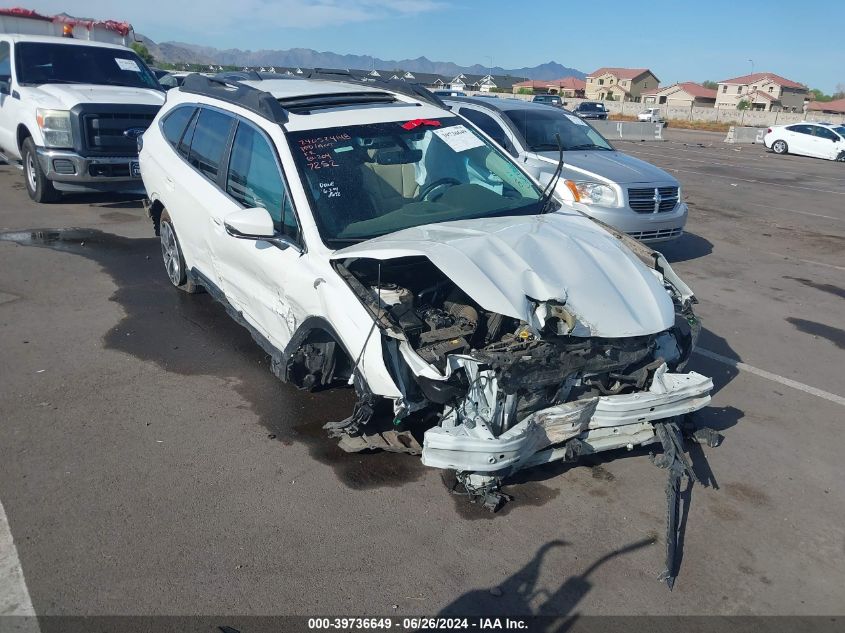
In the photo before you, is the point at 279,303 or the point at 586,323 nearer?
the point at 586,323

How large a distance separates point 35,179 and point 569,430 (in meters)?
9.69

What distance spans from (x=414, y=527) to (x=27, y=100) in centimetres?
942

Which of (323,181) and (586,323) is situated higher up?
(323,181)

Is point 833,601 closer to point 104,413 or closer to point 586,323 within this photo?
point 586,323

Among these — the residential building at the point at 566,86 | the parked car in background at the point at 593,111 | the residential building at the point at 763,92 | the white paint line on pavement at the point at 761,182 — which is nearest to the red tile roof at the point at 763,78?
the residential building at the point at 763,92

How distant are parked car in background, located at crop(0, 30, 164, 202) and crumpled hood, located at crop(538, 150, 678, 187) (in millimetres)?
5587

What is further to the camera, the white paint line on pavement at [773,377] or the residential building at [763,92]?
the residential building at [763,92]

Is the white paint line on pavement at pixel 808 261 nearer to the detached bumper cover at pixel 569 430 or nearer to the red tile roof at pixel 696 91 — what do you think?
the detached bumper cover at pixel 569 430

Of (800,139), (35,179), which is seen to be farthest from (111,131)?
(800,139)

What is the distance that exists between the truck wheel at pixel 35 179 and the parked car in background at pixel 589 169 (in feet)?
19.7

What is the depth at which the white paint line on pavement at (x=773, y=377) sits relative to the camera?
17.9 ft

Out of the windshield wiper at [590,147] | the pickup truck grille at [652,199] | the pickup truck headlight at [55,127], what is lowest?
the pickup truck grille at [652,199]

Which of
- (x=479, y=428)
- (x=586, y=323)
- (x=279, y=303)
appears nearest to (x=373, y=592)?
(x=479, y=428)

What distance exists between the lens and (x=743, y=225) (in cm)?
1236
